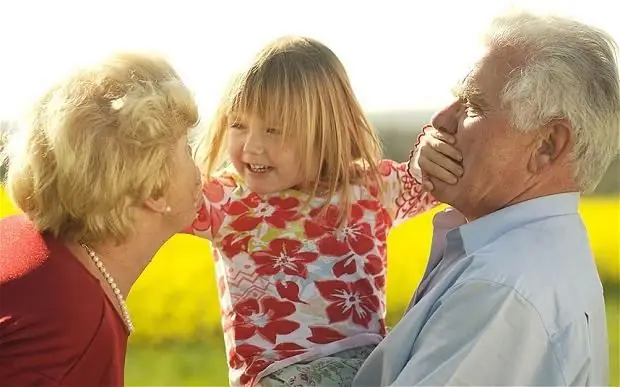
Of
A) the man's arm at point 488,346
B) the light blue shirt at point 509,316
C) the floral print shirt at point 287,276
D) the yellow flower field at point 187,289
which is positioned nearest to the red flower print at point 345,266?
the floral print shirt at point 287,276

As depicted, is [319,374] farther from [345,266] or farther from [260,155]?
[260,155]

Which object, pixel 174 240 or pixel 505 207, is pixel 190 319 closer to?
pixel 174 240

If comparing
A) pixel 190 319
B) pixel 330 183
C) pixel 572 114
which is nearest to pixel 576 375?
pixel 572 114

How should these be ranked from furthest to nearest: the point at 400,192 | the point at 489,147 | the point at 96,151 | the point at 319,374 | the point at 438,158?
1. the point at 400,192
2. the point at 319,374
3. the point at 438,158
4. the point at 489,147
5. the point at 96,151

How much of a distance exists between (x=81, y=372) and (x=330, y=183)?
128cm

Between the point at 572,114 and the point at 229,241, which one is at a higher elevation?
the point at 572,114

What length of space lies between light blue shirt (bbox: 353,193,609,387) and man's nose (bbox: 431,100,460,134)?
356 millimetres

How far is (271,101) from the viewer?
12.5 feet

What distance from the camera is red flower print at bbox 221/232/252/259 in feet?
12.6

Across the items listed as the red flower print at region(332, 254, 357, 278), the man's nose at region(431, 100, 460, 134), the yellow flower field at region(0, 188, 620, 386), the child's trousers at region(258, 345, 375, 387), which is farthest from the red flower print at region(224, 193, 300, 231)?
the yellow flower field at region(0, 188, 620, 386)

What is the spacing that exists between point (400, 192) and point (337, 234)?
1.02ft

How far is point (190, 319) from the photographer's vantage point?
28.7ft

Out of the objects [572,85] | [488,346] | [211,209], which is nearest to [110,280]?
[211,209]

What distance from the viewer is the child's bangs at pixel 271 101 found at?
3.80 m
